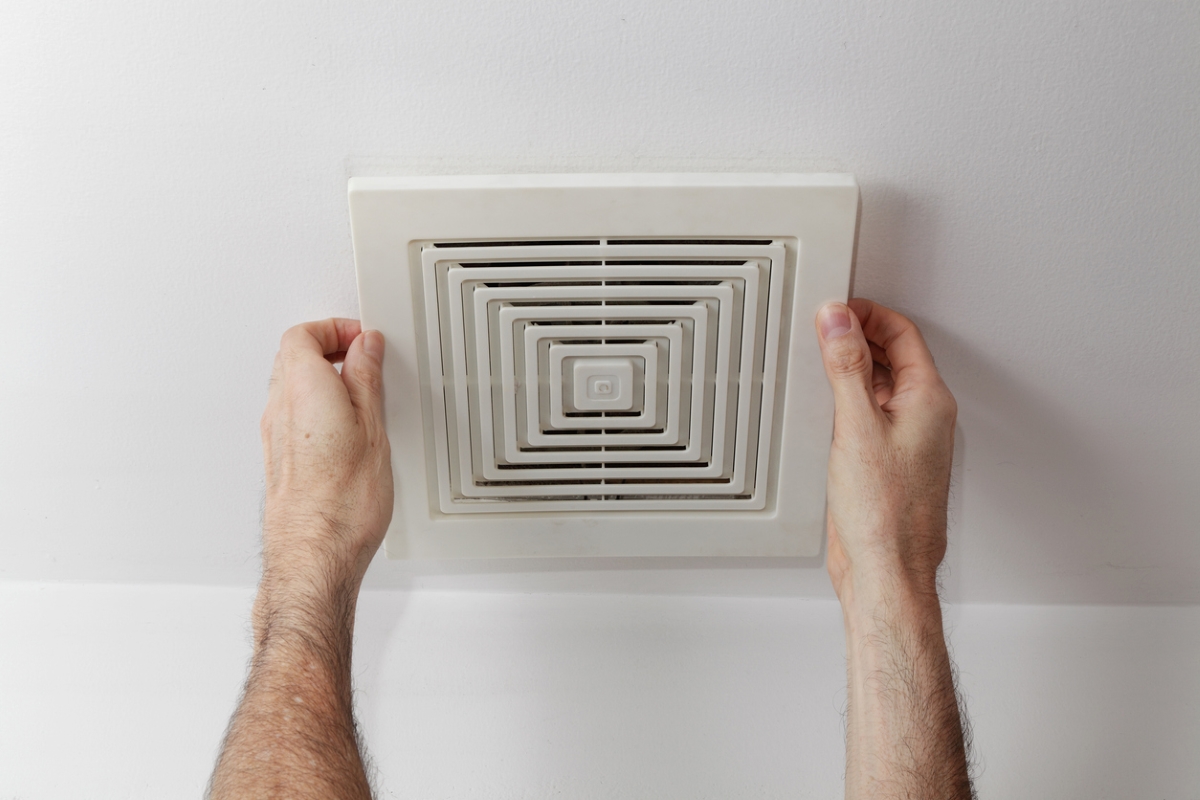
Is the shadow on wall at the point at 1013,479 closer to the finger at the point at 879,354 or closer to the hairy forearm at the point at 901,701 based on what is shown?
the finger at the point at 879,354

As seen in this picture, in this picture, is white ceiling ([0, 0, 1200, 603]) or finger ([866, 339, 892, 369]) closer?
white ceiling ([0, 0, 1200, 603])

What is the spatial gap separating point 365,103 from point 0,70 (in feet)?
1.03

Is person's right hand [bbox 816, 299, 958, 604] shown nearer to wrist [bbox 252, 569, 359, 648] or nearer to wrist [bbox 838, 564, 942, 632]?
wrist [bbox 838, 564, 942, 632]

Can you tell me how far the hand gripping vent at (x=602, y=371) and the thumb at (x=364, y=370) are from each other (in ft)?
0.16

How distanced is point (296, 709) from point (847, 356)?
550 mm

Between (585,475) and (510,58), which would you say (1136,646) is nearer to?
(585,475)

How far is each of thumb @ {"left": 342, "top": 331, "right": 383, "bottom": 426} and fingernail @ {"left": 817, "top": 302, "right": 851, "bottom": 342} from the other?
0.40 m

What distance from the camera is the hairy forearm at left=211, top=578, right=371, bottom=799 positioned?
65 cm

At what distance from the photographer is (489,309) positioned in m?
0.75

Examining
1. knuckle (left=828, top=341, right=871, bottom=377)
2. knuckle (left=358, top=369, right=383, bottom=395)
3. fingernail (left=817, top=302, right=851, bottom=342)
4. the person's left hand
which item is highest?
fingernail (left=817, top=302, right=851, bottom=342)

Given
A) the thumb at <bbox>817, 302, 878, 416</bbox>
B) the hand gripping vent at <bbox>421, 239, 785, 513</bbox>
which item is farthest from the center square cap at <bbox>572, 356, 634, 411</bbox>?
the thumb at <bbox>817, 302, 878, 416</bbox>

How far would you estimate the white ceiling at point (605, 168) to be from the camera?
2.26ft

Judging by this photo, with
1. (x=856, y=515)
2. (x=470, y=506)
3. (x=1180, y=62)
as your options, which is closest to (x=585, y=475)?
(x=470, y=506)

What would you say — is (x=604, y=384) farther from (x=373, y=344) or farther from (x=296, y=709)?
(x=296, y=709)
